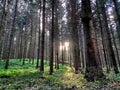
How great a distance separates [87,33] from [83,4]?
1.97 metres

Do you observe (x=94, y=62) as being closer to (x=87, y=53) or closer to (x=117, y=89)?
(x=87, y=53)

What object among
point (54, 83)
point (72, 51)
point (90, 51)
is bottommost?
point (54, 83)

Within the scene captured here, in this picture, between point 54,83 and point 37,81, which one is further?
point 37,81

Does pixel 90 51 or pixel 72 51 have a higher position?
pixel 72 51

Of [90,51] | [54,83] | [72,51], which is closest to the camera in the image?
[54,83]

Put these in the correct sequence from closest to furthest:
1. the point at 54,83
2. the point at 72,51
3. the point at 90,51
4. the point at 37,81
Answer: the point at 54,83 → the point at 90,51 → the point at 37,81 → the point at 72,51

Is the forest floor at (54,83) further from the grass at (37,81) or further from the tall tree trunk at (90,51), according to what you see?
the tall tree trunk at (90,51)

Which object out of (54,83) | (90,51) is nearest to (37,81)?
(54,83)

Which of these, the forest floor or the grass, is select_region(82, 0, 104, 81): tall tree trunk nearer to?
the forest floor

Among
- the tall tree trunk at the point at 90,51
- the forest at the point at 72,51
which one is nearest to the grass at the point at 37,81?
the forest at the point at 72,51

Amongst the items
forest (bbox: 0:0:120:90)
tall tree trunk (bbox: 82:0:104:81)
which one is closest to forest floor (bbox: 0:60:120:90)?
forest (bbox: 0:0:120:90)

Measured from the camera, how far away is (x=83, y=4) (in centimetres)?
1023

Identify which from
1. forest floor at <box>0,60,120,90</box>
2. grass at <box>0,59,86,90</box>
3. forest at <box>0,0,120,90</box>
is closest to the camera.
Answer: forest floor at <box>0,60,120,90</box>

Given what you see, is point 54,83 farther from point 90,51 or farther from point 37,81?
point 90,51
